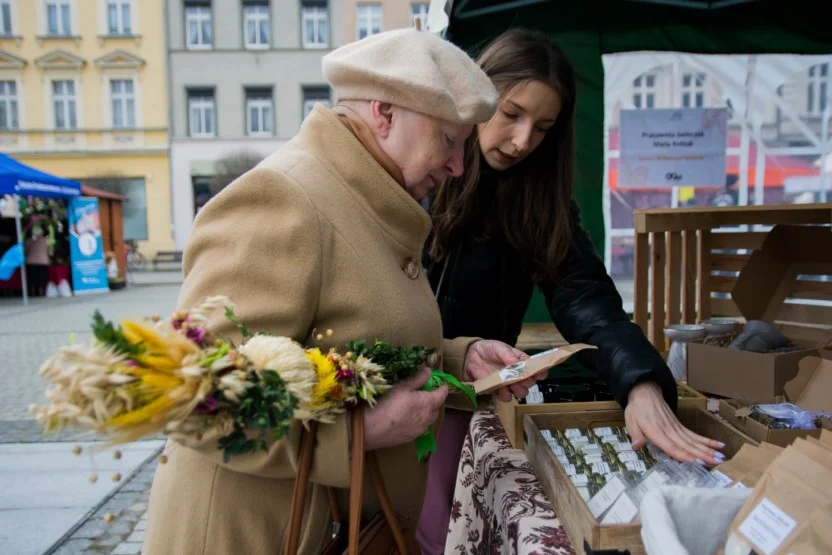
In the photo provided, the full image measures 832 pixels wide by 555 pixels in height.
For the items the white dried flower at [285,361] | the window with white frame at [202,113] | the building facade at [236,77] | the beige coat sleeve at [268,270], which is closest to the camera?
the white dried flower at [285,361]

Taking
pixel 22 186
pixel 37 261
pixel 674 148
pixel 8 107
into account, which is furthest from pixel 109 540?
pixel 8 107

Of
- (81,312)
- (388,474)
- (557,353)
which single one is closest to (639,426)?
(557,353)

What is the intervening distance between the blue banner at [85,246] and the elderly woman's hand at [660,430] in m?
12.7

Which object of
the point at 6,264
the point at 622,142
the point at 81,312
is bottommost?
the point at 81,312

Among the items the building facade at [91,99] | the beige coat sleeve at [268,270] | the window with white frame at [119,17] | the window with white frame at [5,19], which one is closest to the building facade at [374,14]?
the building facade at [91,99]

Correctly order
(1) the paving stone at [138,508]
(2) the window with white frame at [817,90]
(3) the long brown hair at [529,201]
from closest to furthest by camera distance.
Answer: (3) the long brown hair at [529,201] → (1) the paving stone at [138,508] → (2) the window with white frame at [817,90]

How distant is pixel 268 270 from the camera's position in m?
0.91

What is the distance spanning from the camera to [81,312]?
9.74 meters

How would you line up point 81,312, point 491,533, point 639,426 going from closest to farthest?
point 639,426, point 491,533, point 81,312

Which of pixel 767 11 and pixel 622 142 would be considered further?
pixel 622 142

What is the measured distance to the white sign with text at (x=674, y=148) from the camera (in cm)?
433

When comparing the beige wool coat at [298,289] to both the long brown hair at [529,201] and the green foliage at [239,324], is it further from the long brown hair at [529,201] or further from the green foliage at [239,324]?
the long brown hair at [529,201]

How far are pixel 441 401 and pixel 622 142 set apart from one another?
380 cm

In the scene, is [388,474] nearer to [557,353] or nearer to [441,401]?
[441,401]
